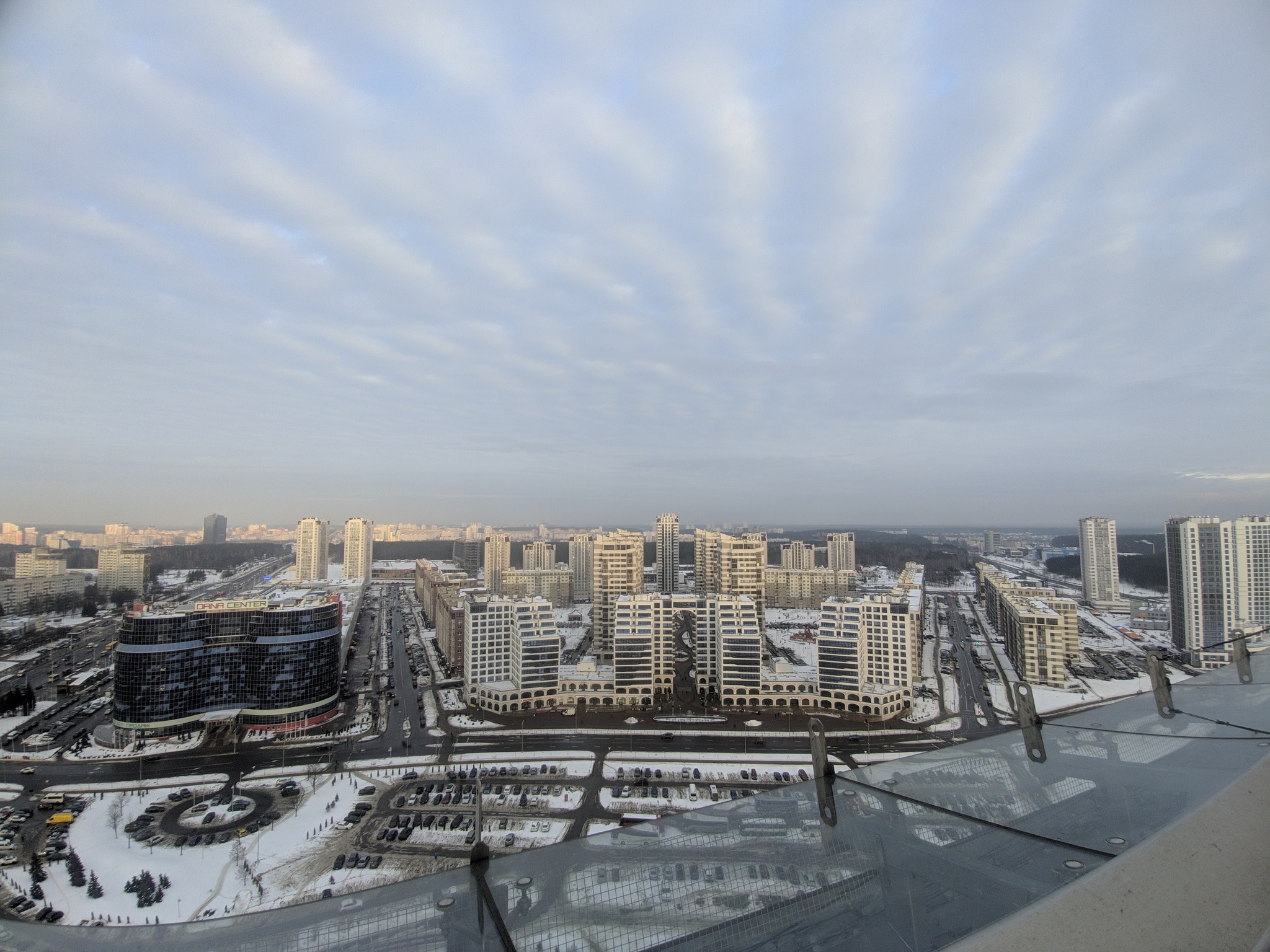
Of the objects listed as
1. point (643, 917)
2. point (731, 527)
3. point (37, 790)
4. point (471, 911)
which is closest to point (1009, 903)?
point (643, 917)

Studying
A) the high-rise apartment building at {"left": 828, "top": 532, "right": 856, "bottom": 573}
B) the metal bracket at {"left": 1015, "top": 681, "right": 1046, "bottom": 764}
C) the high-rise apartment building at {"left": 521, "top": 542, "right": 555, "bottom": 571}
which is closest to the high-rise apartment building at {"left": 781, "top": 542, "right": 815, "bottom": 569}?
the high-rise apartment building at {"left": 828, "top": 532, "right": 856, "bottom": 573}

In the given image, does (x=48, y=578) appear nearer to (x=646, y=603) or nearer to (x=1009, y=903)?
(x=646, y=603)

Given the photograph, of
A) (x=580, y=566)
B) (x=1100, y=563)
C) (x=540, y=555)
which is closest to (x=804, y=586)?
(x=580, y=566)

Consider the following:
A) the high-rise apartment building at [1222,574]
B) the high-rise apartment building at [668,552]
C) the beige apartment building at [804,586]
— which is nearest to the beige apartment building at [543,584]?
the high-rise apartment building at [668,552]

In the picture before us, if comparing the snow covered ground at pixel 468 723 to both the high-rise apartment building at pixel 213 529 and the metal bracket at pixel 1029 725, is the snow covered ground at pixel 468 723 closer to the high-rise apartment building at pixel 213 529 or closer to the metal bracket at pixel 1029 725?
the metal bracket at pixel 1029 725

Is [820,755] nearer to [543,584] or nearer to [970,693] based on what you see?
[970,693]
